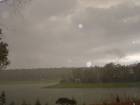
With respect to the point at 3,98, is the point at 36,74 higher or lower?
higher

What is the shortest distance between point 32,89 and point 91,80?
5.17 feet

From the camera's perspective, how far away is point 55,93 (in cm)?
769

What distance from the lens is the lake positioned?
7.70 metres

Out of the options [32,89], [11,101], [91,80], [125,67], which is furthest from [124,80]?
[11,101]

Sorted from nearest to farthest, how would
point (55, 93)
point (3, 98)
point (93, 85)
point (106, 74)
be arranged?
point (55, 93) < point (3, 98) < point (93, 85) < point (106, 74)

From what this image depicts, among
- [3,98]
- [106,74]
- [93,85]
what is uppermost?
[106,74]

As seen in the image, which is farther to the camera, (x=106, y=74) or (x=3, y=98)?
(x=106, y=74)

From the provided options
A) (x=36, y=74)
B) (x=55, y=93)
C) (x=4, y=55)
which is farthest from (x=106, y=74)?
(x=4, y=55)

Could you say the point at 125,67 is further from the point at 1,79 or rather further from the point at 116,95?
the point at 1,79

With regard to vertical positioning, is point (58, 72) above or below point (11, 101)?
above

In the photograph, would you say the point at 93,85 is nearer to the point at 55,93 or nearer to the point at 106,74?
the point at 106,74

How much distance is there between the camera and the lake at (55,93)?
25.3ft

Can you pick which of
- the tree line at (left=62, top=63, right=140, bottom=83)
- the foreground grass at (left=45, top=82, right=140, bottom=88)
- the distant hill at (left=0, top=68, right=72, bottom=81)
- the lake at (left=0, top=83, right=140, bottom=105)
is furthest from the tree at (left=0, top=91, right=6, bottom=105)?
the tree line at (left=62, top=63, right=140, bottom=83)

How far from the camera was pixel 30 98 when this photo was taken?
307 inches
